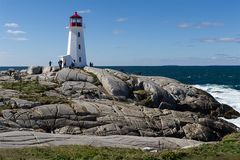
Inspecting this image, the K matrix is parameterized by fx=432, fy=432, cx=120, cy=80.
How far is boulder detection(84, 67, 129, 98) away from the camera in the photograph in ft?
158

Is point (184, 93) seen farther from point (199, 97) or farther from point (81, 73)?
point (81, 73)

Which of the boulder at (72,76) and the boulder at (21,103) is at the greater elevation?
the boulder at (72,76)

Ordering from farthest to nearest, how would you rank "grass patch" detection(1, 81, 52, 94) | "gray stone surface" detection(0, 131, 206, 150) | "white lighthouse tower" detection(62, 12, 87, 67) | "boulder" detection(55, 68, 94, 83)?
"white lighthouse tower" detection(62, 12, 87, 67) → "boulder" detection(55, 68, 94, 83) → "grass patch" detection(1, 81, 52, 94) → "gray stone surface" detection(0, 131, 206, 150)

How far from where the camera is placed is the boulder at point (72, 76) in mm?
52062

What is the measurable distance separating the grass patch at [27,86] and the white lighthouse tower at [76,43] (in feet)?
41.5

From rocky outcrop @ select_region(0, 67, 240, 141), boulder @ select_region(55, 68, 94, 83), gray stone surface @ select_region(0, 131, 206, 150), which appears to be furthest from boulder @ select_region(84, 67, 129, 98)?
gray stone surface @ select_region(0, 131, 206, 150)

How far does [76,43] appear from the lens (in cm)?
6362

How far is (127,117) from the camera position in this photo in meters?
39.2

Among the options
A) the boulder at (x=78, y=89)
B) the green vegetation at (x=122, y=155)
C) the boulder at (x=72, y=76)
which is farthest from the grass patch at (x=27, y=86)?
the green vegetation at (x=122, y=155)

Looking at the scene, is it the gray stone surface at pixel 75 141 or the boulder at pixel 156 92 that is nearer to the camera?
the gray stone surface at pixel 75 141

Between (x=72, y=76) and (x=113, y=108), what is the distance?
43.7 feet

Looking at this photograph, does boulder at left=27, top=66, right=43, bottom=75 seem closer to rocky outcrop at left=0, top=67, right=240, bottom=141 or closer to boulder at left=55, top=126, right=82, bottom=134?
rocky outcrop at left=0, top=67, right=240, bottom=141

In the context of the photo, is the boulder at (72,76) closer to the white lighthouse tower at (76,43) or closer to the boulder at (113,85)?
the boulder at (113,85)

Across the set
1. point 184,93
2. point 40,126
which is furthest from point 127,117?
point 184,93
